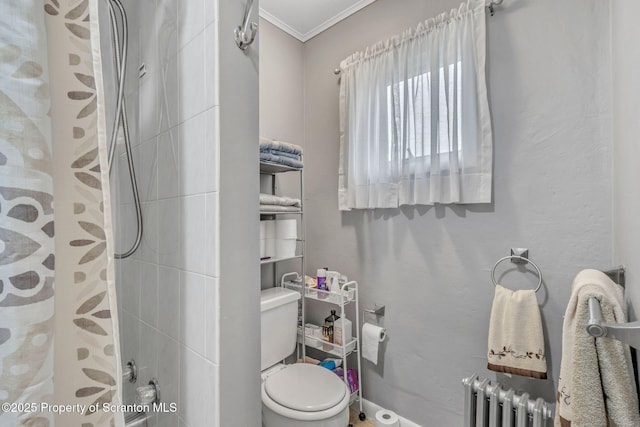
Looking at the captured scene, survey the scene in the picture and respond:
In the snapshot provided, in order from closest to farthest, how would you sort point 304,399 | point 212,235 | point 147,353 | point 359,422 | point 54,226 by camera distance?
1. point 54,226
2. point 212,235
3. point 147,353
4. point 304,399
5. point 359,422

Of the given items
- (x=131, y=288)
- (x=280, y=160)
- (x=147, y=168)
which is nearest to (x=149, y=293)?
(x=131, y=288)

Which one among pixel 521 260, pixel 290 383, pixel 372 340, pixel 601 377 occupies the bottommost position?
pixel 290 383

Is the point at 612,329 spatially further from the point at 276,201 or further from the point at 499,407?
the point at 276,201

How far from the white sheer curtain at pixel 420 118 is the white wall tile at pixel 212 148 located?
1.13 metres

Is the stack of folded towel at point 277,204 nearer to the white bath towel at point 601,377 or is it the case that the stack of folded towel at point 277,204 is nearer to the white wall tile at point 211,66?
the white wall tile at point 211,66

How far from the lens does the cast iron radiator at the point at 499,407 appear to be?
42.5 inches

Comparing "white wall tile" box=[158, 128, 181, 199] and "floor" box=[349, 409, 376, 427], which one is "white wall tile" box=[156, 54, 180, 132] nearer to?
"white wall tile" box=[158, 128, 181, 199]

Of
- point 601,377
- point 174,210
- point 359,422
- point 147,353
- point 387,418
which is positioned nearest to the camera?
point 601,377

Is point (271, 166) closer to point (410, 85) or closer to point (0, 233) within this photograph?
point (410, 85)

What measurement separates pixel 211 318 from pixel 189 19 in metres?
0.81

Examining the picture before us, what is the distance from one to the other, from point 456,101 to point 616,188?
2.37 feet

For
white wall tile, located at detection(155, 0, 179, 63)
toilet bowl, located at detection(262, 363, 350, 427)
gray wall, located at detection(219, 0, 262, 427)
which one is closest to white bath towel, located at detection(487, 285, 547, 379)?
toilet bowl, located at detection(262, 363, 350, 427)

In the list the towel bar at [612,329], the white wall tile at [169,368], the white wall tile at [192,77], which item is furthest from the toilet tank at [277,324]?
the towel bar at [612,329]

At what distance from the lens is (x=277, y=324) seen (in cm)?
164
